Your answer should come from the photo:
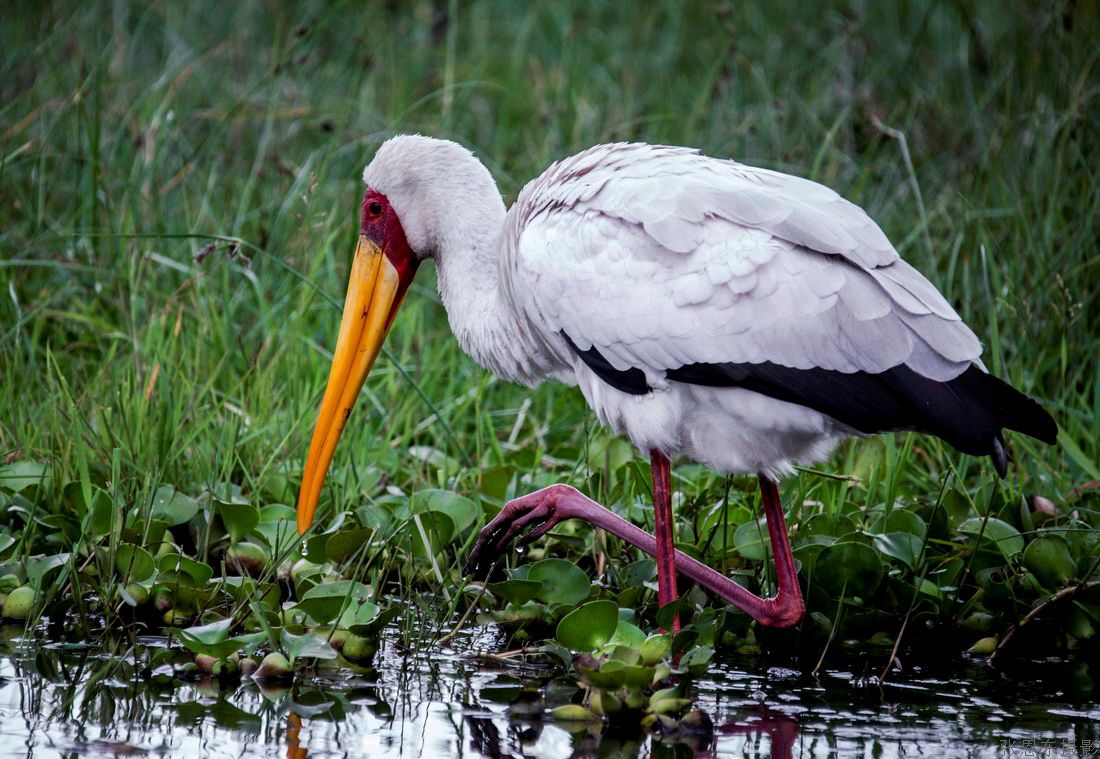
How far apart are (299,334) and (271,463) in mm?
751

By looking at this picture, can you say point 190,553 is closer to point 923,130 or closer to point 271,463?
point 271,463

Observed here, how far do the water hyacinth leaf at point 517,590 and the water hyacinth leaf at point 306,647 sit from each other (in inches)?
22.4

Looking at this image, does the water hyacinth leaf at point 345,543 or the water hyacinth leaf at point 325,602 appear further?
the water hyacinth leaf at point 345,543

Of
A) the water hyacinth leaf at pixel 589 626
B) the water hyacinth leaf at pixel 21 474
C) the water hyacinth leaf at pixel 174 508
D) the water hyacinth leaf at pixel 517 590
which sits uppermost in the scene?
the water hyacinth leaf at pixel 21 474

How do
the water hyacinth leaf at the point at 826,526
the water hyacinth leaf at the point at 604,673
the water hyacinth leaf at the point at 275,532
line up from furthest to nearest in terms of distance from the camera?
the water hyacinth leaf at the point at 826,526, the water hyacinth leaf at the point at 275,532, the water hyacinth leaf at the point at 604,673

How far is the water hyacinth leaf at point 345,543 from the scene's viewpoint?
151 inches

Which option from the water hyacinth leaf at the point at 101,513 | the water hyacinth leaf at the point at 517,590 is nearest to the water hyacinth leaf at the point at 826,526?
the water hyacinth leaf at the point at 517,590

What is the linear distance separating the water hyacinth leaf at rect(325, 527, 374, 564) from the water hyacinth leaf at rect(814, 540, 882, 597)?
50.4 inches

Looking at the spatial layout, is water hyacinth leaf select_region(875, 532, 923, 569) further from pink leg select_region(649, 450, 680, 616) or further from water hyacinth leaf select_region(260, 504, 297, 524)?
water hyacinth leaf select_region(260, 504, 297, 524)

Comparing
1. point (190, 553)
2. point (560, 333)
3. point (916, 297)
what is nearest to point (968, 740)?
point (916, 297)

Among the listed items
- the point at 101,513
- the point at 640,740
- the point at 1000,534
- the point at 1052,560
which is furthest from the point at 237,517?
the point at 1052,560

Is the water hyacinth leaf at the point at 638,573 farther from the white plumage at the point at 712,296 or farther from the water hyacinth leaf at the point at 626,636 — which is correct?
the water hyacinth leaf at the point at 626,636

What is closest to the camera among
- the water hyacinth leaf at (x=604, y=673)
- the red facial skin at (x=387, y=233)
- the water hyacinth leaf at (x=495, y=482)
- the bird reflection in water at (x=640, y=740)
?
the bird reflection in water at (x=640, y=740)

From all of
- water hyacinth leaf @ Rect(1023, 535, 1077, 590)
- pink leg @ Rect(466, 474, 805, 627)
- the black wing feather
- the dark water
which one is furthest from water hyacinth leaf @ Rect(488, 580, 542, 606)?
water hyacinth leaf @ Rect(1023, 535, 1077, 590)
